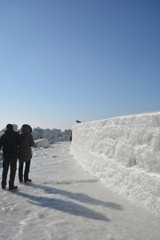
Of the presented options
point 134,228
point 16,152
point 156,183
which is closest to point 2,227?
point 134,228

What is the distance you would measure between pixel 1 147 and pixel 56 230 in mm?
3597

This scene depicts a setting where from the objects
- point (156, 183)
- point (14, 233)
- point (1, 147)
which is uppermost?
point (1, 147)

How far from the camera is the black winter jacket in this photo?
651cm

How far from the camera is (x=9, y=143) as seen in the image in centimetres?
651

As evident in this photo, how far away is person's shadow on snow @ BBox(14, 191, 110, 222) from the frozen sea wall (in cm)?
86

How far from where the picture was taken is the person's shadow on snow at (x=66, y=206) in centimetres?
419

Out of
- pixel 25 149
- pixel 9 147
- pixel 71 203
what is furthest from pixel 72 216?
pixel 25 149

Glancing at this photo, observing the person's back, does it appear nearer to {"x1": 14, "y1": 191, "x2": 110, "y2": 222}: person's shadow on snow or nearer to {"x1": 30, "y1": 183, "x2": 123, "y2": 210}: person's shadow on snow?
{"x1": 30, "y1": 183, "x2": 123, "y2": 210}: person's shadow on snow

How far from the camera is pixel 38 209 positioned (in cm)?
462

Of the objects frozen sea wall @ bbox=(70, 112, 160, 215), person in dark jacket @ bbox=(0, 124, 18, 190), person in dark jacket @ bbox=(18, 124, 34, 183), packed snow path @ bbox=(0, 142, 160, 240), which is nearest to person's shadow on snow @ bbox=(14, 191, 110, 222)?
packed snow path @ bbox=(0, 142, 160, 240)

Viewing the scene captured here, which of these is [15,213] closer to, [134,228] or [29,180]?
[134,228]

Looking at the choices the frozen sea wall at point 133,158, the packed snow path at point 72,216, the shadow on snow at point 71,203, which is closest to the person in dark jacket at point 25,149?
the packed snow path at point 72,216

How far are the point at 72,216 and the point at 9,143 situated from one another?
118 inches

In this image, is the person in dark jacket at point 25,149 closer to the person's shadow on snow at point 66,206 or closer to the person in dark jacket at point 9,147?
the person in dark jacket at point 9,147
